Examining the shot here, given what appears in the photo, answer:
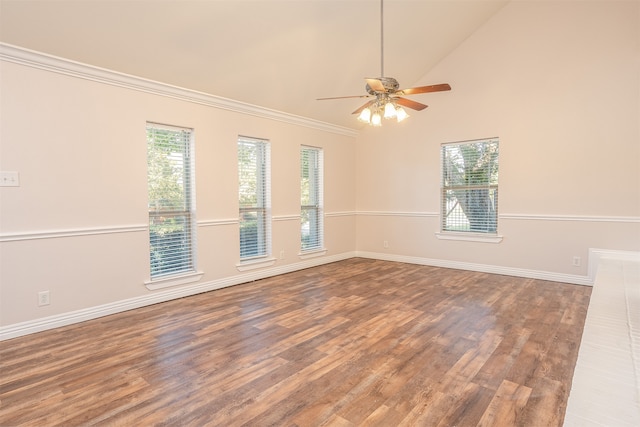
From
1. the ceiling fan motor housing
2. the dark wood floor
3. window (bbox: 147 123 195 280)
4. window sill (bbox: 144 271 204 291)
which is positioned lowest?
the dark wood floor

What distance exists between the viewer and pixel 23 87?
116 inches

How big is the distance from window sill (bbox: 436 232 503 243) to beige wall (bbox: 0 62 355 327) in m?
3.29

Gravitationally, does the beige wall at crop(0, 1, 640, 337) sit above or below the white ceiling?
below

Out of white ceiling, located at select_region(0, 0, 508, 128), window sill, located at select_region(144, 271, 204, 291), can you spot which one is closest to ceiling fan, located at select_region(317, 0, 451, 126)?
white ceiling, located at select_region(0, 0, 508, 128)

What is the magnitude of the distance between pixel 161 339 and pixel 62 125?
2133 mm

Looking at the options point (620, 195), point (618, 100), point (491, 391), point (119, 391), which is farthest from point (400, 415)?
point (618, 100)

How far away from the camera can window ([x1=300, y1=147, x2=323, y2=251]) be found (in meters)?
5.81

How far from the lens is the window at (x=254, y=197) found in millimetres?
4820

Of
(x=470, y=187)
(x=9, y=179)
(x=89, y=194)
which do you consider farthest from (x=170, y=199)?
(x=470, y=187)

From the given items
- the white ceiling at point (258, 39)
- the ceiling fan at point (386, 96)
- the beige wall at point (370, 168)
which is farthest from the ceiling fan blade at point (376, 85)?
the beige wall at point (370, 168)

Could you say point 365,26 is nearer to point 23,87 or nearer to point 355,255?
point 23,87

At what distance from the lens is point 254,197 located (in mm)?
5004

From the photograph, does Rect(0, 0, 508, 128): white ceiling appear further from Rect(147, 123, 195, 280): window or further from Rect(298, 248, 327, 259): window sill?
Rect(298, 248, 327, 259): window sill

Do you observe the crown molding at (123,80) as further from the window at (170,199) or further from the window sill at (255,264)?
the window sill at (255,264)
